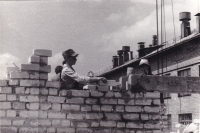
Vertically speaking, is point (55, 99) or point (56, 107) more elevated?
point (55, 99)

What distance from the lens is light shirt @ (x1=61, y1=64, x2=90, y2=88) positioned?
8.02 m

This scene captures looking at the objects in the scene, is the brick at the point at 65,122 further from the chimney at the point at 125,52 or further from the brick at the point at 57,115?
the chimney at the point at 125,52

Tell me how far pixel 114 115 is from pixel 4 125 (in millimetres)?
2362

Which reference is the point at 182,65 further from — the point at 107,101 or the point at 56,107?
the point at 56,107

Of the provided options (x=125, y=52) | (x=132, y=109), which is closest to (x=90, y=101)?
(x=132, y=109)

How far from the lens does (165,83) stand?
773 cm

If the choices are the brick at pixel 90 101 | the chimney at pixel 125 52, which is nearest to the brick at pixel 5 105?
the brick at pixel 90 101

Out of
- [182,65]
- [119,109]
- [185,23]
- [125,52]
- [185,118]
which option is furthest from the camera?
[125,52]

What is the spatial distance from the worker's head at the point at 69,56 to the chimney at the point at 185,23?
50.9 ft

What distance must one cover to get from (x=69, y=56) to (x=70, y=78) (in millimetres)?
569

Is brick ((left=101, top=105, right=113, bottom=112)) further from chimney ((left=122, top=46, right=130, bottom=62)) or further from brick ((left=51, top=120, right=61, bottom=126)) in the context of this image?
chimney ((left=122, top=46, right=130, bottom=62))

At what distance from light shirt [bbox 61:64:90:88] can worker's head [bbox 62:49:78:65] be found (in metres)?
0.26

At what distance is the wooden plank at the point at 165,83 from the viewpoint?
303 inches

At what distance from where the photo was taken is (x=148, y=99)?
8.22m
